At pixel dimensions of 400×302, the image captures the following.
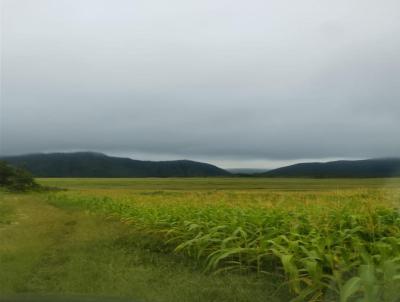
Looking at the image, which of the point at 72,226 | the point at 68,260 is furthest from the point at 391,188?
the point at 72,226

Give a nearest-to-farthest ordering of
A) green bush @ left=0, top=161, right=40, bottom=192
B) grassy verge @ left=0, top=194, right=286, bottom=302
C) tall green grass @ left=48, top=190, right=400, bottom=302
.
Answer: tall green grass @ left=48, top=190, right=400, bottom=302
grassy verge @ left=0, top=194, right=286, bottom=302
green bush @ left=0, top=161, right=40, bottom=192

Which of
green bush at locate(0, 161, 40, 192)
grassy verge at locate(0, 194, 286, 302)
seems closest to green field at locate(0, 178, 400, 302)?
grassy verge at locate(0, 194, 286, 302)

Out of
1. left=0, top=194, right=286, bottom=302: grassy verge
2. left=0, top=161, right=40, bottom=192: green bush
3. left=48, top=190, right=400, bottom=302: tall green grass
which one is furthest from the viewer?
left=0, top=161, right=40, bottom=192: green bush

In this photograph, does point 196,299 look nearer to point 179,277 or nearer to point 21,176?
point 179,277

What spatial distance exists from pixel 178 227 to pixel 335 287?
14.4ft

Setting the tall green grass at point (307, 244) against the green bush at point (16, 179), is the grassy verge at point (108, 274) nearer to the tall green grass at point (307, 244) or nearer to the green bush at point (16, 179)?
the tall green grass at point (307, 244)

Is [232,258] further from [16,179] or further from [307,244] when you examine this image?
[16,179]

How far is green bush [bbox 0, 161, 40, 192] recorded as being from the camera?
42.8 m

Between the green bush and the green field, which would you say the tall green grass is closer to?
the green field

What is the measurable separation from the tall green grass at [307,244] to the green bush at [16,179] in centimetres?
3618

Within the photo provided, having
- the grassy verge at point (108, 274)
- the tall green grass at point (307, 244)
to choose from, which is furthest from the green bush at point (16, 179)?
the tall green grass at point (307, 244)

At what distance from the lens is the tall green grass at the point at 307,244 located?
15.1ft

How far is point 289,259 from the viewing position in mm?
5059

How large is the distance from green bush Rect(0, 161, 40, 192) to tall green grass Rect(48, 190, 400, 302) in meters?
36.2
